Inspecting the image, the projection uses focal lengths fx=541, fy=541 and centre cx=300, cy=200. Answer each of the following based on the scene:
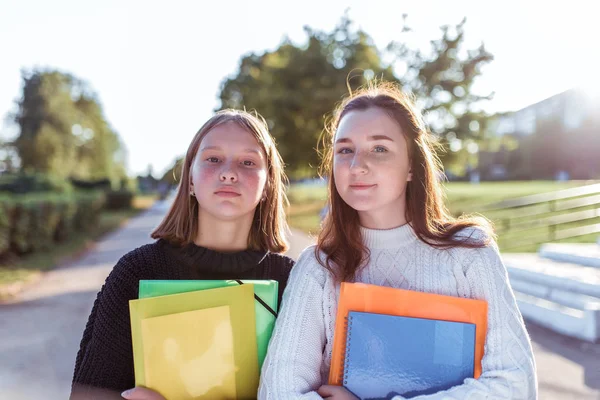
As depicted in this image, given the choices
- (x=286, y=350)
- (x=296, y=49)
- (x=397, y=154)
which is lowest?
(x=286, y=350)

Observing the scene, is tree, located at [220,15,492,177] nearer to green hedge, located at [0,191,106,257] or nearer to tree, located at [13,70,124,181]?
green hedge, located at [0,191,106,257]

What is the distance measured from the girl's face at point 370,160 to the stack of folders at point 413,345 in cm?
36

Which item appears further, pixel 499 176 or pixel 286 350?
pixel 499 176

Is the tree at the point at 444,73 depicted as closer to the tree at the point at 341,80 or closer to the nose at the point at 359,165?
the tree at the point at 341,80

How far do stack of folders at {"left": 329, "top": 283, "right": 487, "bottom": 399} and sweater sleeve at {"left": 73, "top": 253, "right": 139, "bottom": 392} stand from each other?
2.62ft

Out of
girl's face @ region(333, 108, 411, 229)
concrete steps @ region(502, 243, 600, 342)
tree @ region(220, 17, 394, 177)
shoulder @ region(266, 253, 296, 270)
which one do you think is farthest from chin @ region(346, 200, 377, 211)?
tree @ region(220, 17, 394, 177)

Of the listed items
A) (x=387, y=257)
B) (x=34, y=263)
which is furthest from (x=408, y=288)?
(x=34, y=263)

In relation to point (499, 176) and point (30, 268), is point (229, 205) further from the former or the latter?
point (499, 176)

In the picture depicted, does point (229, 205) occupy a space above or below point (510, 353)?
above

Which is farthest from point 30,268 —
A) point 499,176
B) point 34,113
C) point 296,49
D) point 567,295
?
point 499,176

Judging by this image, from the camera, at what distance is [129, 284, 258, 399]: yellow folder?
70.1 inches

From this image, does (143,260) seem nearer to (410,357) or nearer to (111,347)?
(111,347)

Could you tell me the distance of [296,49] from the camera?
57.8 ft

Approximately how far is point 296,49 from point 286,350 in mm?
16765
